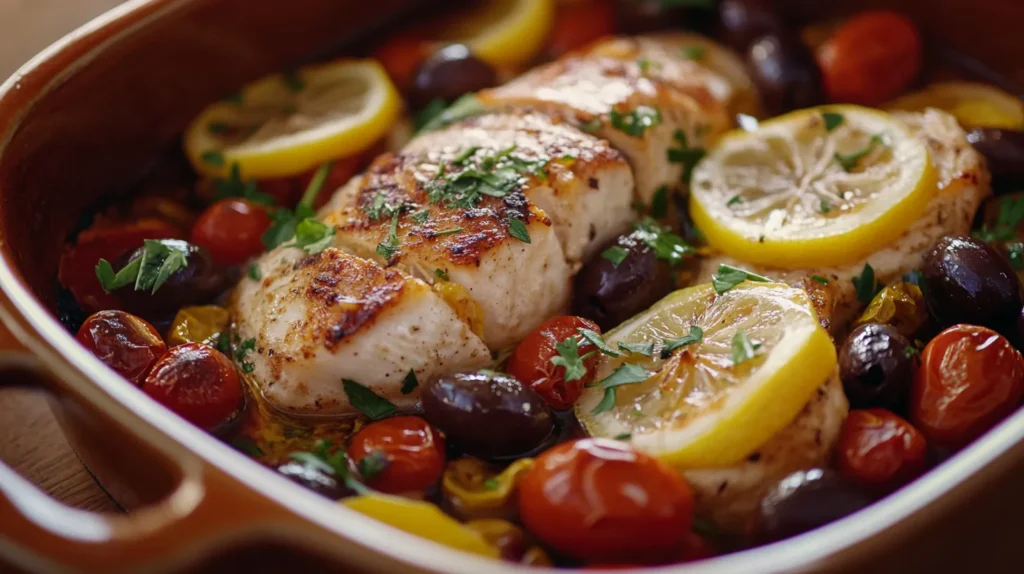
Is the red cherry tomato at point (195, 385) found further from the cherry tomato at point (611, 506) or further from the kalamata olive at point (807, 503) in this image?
the kalamata olive at point (807, 503)

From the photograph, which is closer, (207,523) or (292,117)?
(207,523)

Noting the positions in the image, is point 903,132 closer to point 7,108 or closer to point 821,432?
point 821,432

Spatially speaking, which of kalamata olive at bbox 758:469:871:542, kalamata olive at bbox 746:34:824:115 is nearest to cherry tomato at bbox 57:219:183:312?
kalamata olive at bbox 758:469:871:542

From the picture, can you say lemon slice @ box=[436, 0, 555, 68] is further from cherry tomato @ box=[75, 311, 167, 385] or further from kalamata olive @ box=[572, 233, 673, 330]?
cherry tomato @ box=[75, 311, 167, 385]

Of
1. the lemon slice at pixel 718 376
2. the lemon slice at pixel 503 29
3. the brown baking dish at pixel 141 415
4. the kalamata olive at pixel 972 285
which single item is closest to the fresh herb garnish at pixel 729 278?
the lemon slice at pixel 718 376

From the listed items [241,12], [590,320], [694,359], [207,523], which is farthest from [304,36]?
[207,523]

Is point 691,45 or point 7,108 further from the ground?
point 7,108

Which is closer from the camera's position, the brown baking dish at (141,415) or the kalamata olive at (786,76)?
the brown baking dish at (141,415)
